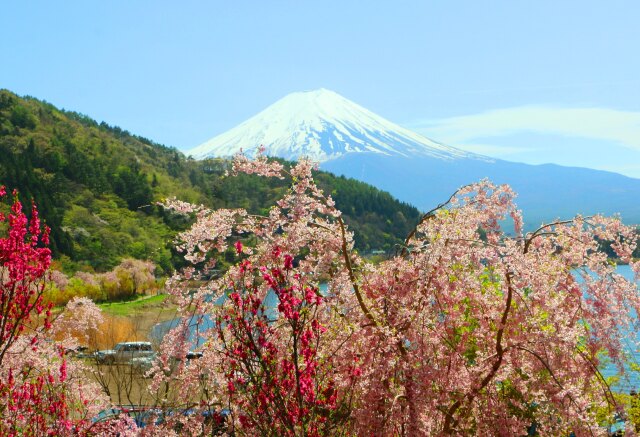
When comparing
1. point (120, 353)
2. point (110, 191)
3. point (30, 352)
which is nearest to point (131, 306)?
point (120, 353)

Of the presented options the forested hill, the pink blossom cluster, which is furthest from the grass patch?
the pink blossom cluster

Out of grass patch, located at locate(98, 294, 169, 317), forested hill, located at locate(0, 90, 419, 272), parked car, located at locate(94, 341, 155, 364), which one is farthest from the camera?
forested hill, located at locate(0, 90, 419, 272)

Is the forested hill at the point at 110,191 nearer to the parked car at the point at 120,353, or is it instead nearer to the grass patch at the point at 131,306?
the grass patch at the point at 131,306

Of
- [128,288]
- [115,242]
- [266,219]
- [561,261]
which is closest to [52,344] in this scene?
[266,219]

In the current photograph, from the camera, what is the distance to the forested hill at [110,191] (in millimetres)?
61656

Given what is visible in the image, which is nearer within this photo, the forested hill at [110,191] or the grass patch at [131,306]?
the grass patch at [131,306]

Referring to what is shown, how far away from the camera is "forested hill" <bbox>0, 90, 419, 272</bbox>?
61.7m

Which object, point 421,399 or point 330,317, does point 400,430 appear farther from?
point 330,317

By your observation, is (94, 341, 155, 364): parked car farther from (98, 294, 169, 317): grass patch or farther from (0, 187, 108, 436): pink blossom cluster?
(98, 294, 169, 317): grass patch

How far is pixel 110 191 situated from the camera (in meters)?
81.7

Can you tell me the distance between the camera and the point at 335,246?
14.4 feet

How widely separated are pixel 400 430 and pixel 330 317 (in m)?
Result: 0.85

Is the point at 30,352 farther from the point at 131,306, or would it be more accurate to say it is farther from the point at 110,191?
the point at 110,191

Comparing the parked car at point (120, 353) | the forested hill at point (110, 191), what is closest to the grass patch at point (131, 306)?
the forested hill at point (110, 191)
